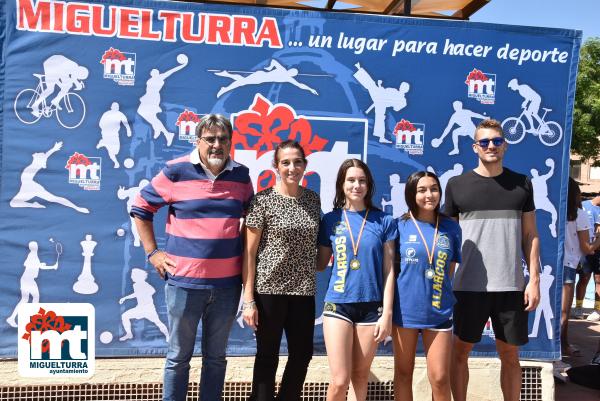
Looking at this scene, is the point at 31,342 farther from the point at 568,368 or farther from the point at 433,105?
the point at 568,368

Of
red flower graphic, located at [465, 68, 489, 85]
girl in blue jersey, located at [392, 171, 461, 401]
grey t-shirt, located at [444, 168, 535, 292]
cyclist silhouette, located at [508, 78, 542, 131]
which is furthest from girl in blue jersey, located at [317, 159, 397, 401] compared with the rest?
cyclist silhouette, located at [508, 78, 542, 131]

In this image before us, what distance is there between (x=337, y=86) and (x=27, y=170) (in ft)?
7.50

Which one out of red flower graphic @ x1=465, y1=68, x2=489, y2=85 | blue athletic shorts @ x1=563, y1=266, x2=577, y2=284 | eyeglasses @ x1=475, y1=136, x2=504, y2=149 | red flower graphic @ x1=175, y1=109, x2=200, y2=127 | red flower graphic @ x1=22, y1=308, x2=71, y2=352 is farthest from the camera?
blue athletic shorts @ x1=563, y1=266, x2=577, y2=284

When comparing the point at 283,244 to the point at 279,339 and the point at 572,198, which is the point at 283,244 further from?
the point at 572,198

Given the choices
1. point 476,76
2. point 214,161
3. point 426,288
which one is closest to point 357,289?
point 426,288

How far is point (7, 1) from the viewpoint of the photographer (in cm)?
370

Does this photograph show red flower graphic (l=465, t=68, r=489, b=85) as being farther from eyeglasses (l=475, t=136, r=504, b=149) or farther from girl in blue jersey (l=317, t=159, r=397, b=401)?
girl in blue jersey (l=317, t=159, r=397, b=401)

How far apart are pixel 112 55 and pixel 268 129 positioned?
→ 1213mm

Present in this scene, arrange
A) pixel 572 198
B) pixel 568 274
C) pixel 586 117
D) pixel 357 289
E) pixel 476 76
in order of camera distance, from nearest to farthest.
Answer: pixel 357 289 → pixel 476 76 → pixel 572 198 → pixel 568 274 → pixel 586 117

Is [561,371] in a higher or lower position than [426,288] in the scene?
lower

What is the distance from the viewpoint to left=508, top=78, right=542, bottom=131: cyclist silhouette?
4.14m

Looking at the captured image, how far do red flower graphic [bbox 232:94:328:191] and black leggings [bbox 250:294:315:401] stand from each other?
119cm

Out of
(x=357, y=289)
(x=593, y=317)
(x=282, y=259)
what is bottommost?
(x=593, y=317)

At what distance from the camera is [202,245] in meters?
2.98
